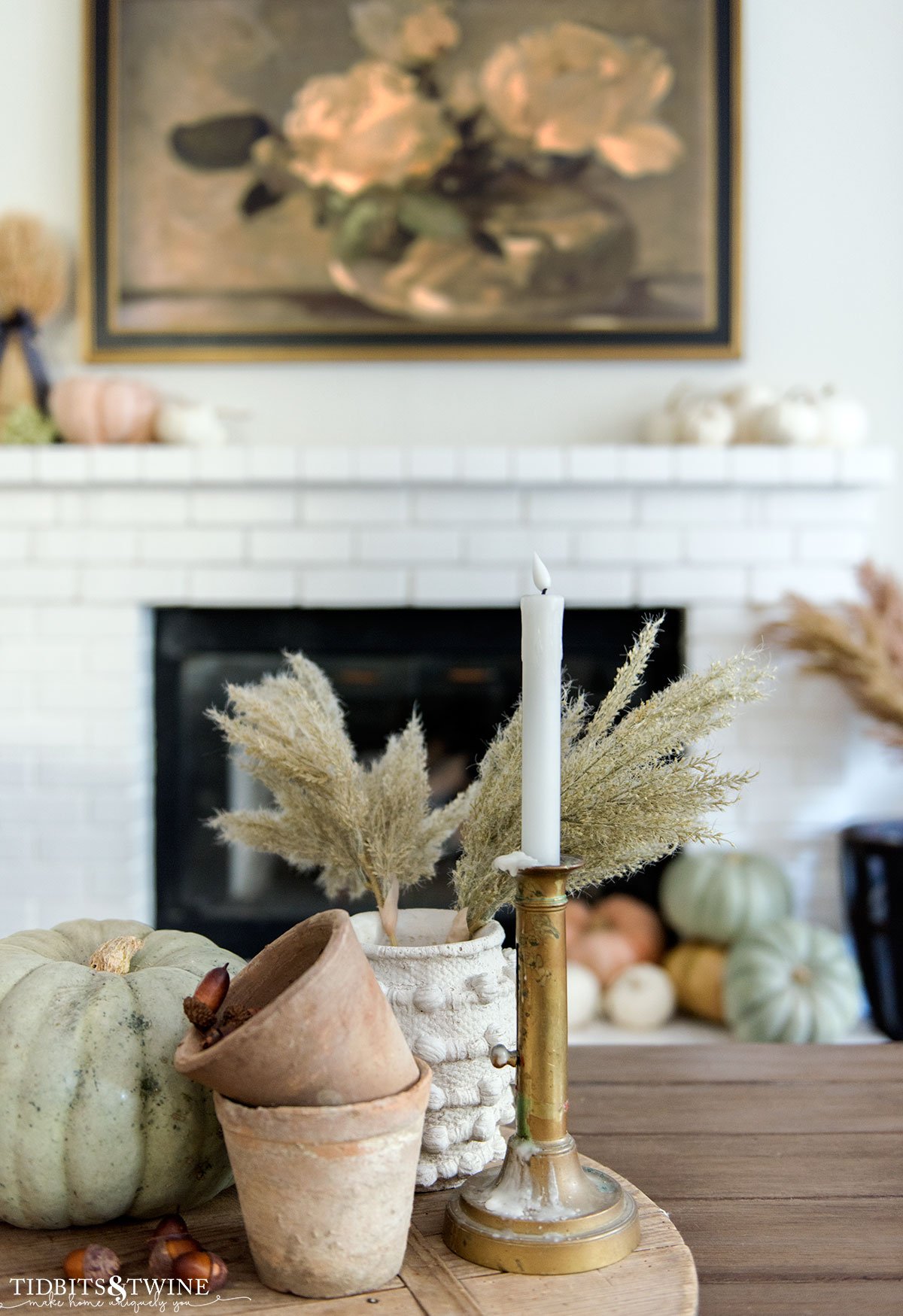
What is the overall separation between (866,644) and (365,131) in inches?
59.1

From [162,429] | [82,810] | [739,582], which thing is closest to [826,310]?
[739,582]

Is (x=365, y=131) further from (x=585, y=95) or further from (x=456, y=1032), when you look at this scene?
(x=456, y=1032)

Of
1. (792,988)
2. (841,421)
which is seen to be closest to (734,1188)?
(792,988)

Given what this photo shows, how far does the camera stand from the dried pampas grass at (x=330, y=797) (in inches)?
25.7

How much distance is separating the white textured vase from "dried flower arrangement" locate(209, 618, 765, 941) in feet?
0.12

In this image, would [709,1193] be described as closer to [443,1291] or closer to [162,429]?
[443,1291]

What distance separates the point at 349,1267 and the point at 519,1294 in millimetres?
80

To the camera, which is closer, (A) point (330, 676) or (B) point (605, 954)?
(B) point (605, 954)

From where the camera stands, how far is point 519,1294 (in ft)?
1.77

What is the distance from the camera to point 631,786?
0.62 m

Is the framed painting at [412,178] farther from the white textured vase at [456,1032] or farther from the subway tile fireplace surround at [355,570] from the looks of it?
the white textured vase at [456,1032]

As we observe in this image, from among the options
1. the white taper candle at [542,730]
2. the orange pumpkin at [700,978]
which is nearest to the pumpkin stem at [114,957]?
the white taper candle at [542,730]

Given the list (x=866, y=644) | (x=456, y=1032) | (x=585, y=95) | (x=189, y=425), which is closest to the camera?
(x=456, y=1032)

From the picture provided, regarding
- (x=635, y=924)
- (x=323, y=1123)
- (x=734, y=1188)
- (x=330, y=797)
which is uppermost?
(x=330, y=797)
